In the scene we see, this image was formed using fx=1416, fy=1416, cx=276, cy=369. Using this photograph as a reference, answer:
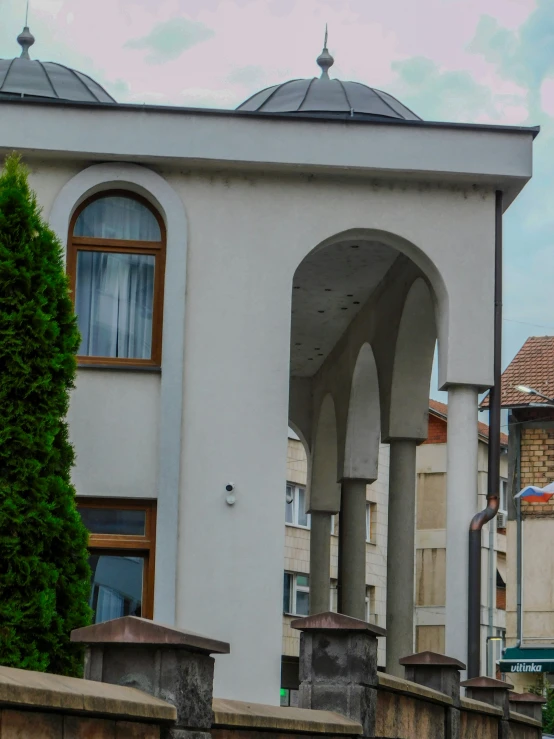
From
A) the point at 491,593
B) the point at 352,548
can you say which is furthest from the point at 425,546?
the point at 352,548

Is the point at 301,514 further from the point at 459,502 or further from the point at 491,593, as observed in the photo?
the point at 459,502

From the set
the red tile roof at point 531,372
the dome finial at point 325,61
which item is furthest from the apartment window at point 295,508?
the dome finial at point 325,61

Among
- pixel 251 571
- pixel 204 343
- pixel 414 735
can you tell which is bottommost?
pixel 414 735

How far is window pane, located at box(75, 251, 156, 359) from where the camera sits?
14.5 meters

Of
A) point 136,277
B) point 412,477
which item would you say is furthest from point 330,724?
point 412,477

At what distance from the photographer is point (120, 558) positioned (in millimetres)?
14016

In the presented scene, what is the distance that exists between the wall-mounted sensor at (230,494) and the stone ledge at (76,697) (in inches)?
290

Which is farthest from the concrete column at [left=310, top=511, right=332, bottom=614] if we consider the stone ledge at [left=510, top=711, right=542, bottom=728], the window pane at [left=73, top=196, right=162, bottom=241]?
the window pane at [left=73, top=196, right=162, bottom=241]

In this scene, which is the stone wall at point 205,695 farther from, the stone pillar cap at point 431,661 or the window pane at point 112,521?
the window pane at point 112,521

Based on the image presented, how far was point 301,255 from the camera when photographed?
1455cm

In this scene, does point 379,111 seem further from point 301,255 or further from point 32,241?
point 32,241

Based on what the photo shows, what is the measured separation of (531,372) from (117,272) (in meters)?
27.5

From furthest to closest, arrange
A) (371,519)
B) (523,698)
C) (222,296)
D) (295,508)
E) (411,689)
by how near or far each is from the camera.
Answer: (371,519), (295,508), (523,698), (222,296), (411,689)

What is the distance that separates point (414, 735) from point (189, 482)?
12.5 ft
